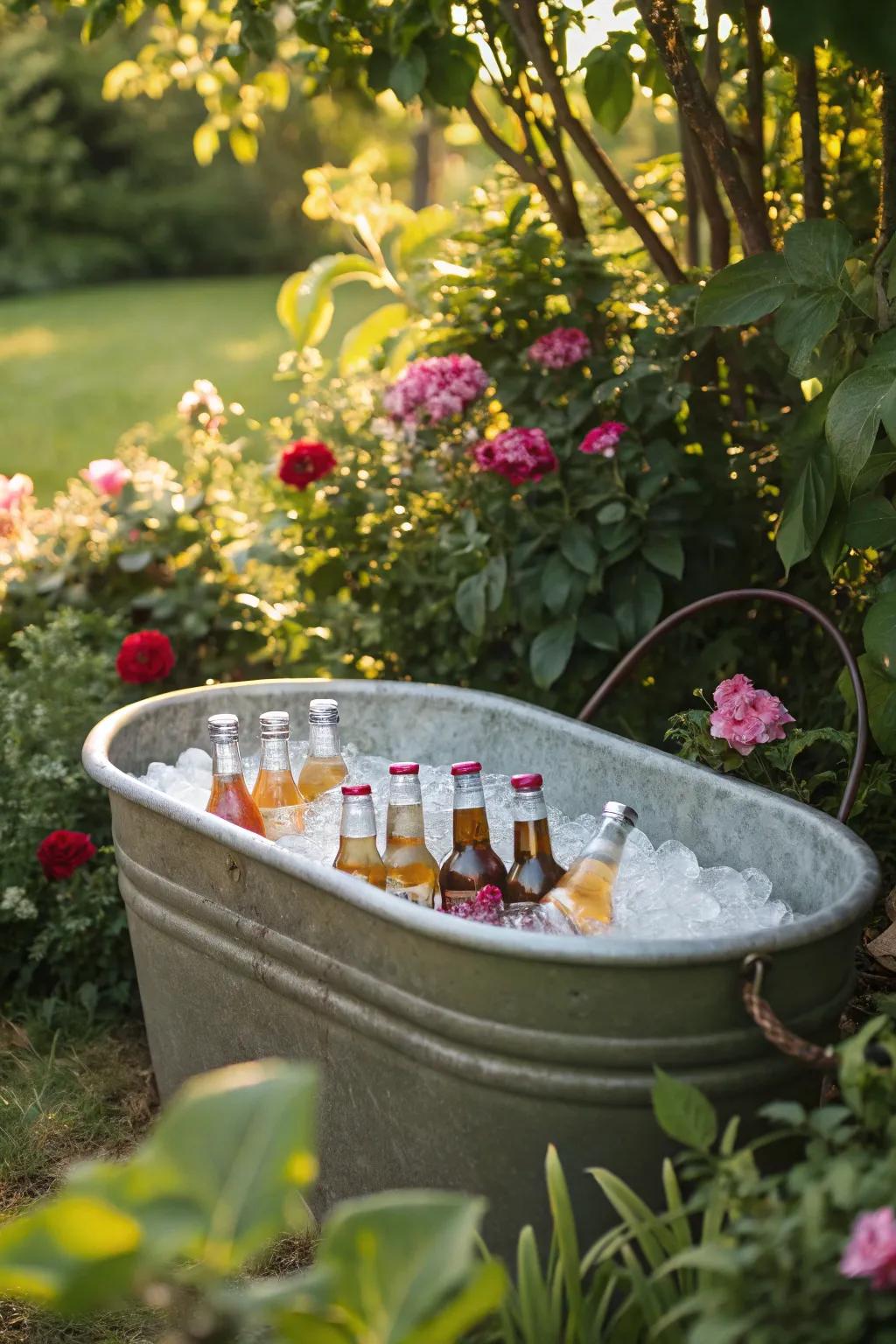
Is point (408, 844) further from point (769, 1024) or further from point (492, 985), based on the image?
point (769, 1024)

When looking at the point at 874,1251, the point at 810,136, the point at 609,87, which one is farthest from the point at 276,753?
the point at 810,136

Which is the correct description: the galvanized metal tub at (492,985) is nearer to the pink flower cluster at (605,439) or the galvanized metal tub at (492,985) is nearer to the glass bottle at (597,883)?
the glass bottle at (597,883)

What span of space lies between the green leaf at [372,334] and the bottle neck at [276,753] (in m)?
1.68

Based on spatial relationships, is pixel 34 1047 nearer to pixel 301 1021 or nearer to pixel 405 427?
pixel 301 1021

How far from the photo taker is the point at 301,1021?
1.95m

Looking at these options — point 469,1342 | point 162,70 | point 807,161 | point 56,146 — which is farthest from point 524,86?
point 56,146

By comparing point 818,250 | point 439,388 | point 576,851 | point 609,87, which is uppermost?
point 609,87

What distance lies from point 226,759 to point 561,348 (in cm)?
126

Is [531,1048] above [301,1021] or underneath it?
above

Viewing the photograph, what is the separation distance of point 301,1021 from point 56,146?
13.3 metres

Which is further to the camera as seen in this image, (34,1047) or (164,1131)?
(34,1047)

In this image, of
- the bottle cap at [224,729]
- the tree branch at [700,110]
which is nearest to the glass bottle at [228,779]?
the bottle cap at [224,729]

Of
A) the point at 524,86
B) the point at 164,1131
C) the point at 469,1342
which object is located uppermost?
the point at 524,86

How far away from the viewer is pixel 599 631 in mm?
2814
